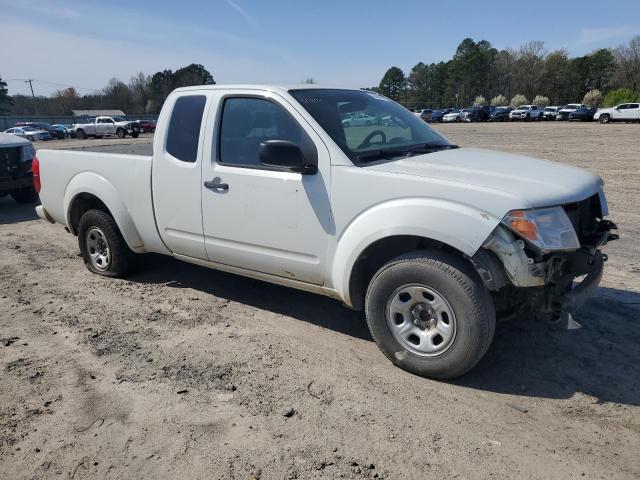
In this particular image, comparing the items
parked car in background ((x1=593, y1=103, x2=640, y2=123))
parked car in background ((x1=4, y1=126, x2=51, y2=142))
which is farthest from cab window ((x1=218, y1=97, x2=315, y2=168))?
parked car in background ((x1=593, y1=103, x2=640, y2=123))

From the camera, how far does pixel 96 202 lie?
18.2 feet

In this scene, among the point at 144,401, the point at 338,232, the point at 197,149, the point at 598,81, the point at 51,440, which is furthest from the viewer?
the point at 598,81

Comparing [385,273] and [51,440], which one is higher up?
[385,273]

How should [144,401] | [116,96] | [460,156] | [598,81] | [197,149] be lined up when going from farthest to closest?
[116,96] → [598,81] → [197,149] → [460,156] → [144,401]

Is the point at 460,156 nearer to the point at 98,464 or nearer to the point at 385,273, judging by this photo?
the point at 385,273

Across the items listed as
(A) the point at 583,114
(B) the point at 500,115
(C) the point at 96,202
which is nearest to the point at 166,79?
(B) the point at 500,115

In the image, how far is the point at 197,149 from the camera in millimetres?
4383

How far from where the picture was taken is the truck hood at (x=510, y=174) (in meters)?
3.09

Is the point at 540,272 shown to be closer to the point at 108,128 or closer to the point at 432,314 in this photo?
the point at 432,314

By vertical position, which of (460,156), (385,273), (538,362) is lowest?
(538,362)

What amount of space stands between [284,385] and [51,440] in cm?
139

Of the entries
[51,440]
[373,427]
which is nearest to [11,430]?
[51,440]

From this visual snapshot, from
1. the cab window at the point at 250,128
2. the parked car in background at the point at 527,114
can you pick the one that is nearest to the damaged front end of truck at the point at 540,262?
the cab window at the point at 250,128

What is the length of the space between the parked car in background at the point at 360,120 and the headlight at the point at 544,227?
156cm
